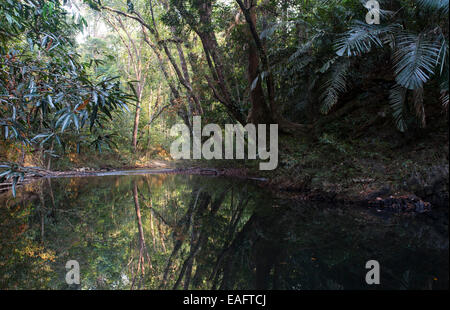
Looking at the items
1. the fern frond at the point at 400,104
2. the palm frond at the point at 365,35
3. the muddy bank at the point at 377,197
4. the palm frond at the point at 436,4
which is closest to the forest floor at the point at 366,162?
the muddy bank at the point at 377,197

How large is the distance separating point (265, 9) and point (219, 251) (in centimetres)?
812

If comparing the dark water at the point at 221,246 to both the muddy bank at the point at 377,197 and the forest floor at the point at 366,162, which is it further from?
the forest floor at the point at 366,162

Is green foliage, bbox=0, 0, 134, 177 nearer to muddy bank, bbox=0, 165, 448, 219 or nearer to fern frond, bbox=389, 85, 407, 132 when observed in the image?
muddy bank, bbox=0, 165, 448, 219

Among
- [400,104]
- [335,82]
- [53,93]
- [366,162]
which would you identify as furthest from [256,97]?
[53,93]

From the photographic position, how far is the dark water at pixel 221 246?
2.36 m

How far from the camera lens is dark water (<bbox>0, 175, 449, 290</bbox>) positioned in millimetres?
2363

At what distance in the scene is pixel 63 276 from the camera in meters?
2.54

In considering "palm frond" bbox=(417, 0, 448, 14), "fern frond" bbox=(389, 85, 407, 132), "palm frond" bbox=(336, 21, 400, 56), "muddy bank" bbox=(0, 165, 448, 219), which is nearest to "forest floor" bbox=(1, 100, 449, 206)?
"muddy bank" bbox=(0, 165, 448, 219)

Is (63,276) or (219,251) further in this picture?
(219,251)

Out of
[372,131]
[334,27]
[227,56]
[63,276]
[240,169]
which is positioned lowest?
[63,276]

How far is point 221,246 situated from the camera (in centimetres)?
329

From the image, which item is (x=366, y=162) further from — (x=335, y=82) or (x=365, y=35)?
(x=365, y=35)

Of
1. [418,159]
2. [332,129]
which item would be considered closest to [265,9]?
[332,129]
